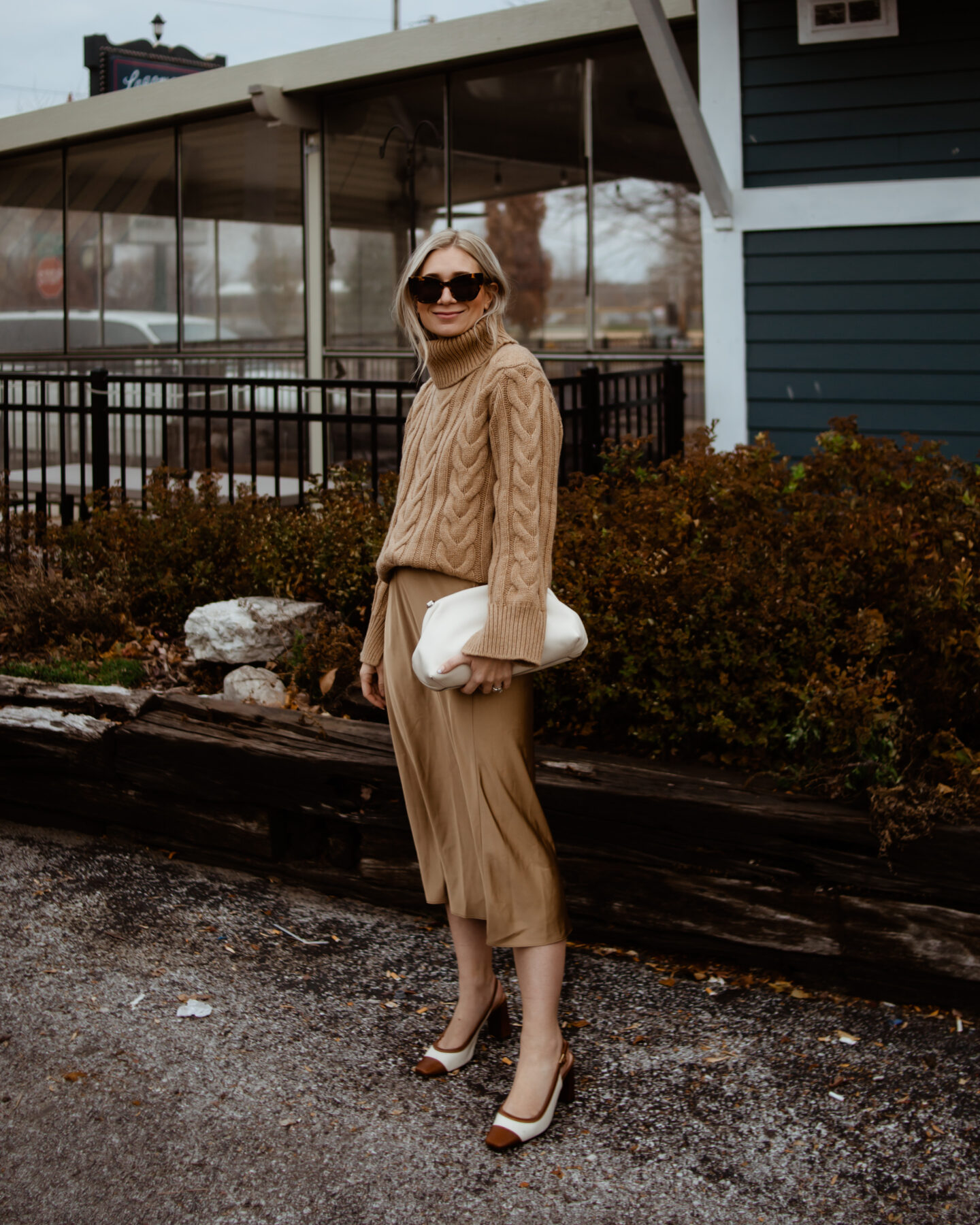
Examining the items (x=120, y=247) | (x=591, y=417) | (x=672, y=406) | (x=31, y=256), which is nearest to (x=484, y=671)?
(x=591, y=417)

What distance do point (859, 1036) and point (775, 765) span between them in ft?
2.84

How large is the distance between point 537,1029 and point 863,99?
5.58 meters

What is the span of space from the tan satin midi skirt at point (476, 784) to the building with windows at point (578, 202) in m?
4.55

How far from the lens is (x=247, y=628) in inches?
196

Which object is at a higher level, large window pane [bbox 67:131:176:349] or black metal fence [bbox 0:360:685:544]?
large window pane [bbox 67:131:176:349]

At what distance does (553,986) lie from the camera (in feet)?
9.18

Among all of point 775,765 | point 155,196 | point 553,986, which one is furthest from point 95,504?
point 155,196

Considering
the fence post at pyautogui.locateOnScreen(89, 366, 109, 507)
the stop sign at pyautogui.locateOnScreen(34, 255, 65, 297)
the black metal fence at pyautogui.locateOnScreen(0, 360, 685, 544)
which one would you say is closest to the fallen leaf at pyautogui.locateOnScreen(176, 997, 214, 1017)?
the black metal fence at pyautogui.locateOnScreen(0, 360, 685, 544)

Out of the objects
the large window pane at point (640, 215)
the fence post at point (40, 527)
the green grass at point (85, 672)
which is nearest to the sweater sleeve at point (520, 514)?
the green grass at point (85, 672)

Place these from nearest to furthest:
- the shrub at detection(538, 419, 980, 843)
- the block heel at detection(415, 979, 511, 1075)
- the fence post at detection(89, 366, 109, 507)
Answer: the block heel at detection(415, 979, 511, 1075)
the shrub at detection(538, 419, 980, 843)
the fence post at detection(89, 366, 109, 507)

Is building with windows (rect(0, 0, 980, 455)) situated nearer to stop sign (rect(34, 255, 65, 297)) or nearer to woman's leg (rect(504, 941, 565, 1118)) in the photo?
stop sign (rect(34, 255, 65, 297))

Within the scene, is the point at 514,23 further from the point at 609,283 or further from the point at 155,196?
the point at 155,196

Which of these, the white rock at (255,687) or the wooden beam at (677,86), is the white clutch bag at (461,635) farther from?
the wooden beam at (677,86)

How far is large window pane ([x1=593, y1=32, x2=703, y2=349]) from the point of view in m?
8.34
